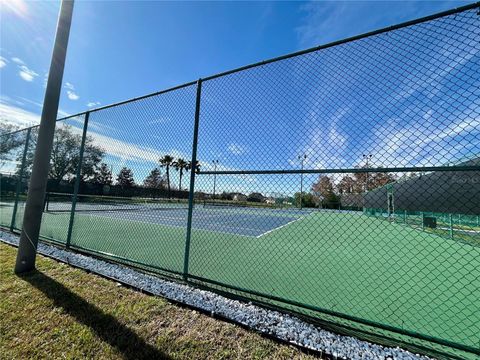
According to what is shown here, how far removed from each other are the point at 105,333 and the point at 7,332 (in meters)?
0.92

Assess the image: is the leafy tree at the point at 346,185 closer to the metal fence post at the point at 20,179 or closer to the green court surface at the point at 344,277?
the green court surface at the point at 344,277

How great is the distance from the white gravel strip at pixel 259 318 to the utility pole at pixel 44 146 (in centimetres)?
73

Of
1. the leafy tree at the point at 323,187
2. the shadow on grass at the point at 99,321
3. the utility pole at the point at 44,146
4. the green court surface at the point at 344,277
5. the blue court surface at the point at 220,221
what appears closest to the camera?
the shadow on grass at the point at 99,321

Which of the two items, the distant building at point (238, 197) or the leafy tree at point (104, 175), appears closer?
the distant building at point (238, 197)

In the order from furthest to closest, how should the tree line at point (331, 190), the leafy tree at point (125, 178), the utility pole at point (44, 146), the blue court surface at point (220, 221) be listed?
the blue court surface at point (220, 221) < the leafy tree at point (125, 178) < the utility pole at point (44, 146) < the tree line at point (331, 190)

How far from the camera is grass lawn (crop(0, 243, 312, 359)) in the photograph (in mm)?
2154

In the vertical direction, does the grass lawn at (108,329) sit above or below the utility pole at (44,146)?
below

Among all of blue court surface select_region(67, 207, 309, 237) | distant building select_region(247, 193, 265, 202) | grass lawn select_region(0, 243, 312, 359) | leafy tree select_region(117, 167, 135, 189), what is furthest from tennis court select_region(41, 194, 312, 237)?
grass lawn select_region(0, 243, 312, 359)

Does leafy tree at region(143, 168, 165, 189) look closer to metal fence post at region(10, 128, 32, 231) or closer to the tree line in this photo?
the tree line

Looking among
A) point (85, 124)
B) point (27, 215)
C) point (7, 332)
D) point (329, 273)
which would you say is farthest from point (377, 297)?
point (85, 124)

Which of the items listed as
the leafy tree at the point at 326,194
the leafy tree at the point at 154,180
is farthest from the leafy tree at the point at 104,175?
the leafy tree at the point at 326,194

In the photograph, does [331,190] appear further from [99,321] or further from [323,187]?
[99,321]

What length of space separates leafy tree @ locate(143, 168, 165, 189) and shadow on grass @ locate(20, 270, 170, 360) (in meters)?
2.42

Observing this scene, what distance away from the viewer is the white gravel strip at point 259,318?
2.23 meters
